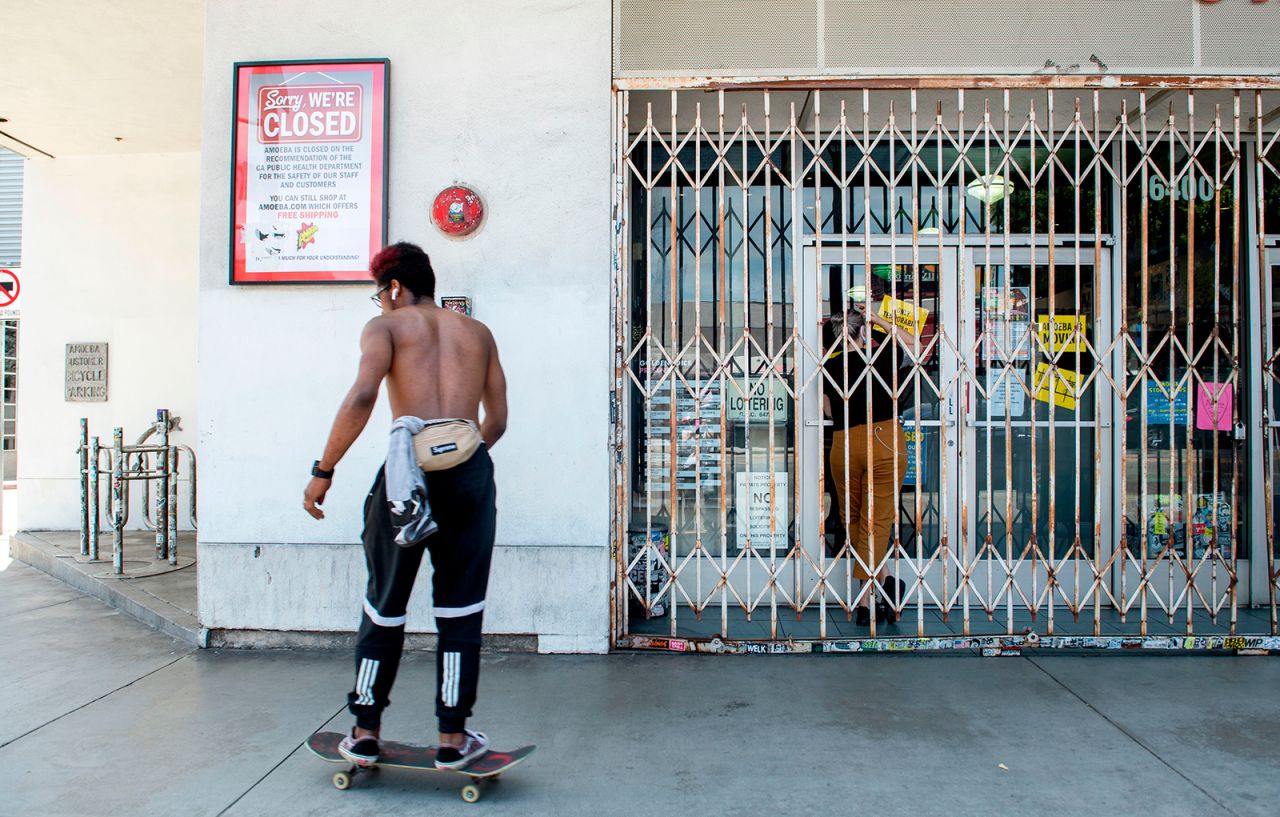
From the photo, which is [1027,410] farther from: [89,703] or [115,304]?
[115,304]

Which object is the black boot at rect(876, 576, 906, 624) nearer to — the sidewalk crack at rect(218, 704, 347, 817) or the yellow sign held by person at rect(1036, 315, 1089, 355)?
the yellow sign held by person at rect(1036, 315, 1089, 355)

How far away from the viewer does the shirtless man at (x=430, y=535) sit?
3221 mm

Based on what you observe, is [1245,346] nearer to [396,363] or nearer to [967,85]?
[967,85]

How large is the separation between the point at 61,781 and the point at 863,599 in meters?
3.92

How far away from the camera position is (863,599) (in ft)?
17.6

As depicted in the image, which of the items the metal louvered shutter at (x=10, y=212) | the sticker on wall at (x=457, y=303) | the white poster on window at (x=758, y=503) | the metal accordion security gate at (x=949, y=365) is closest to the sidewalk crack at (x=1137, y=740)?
the metal accordion security gate at (x=949, y=365)

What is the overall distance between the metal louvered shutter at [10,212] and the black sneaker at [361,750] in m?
9.29

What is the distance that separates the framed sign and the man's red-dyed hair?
1.52 meters

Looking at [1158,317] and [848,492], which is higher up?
[1158,317]

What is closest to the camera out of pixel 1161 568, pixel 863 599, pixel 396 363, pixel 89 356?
pixel 396 363

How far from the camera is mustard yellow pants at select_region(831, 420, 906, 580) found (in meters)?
5.30

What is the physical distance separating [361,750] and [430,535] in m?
0.80

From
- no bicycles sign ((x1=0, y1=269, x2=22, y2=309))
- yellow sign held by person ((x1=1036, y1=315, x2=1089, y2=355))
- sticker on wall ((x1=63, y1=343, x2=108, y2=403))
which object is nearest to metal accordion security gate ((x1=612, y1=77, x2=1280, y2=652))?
yellow sign held by person ((x1=1036, y1=315, x2=1089, y2=355))

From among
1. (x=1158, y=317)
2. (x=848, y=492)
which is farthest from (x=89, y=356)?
(x=1158, y=317)
